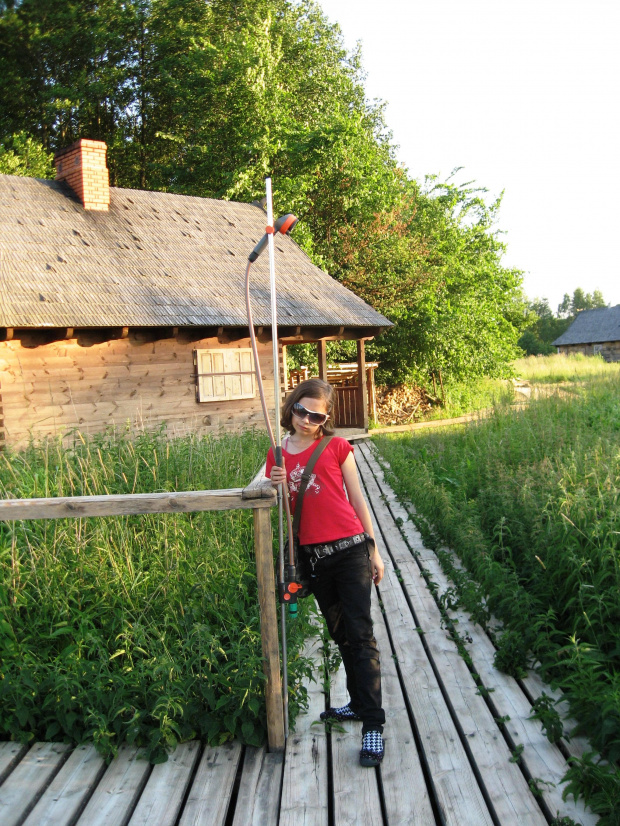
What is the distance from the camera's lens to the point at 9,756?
3.51 meters

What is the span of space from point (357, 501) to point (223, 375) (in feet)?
34.4

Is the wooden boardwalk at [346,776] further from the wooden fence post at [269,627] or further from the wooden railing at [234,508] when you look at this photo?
the wooden railing at [234,508]

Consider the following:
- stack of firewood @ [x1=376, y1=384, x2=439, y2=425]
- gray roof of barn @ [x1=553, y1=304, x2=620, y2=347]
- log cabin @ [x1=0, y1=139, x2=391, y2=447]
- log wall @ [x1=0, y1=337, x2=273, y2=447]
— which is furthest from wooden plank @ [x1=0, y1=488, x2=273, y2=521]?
gray roof of barn @ [x1=553, y1=304, x2=620, y2=347]

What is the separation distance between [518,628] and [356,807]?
1708 mm

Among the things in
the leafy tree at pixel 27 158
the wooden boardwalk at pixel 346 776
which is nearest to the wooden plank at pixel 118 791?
the wooden boardwalk at pixel 346 776

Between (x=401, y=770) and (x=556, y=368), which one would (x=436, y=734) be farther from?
(x=556, y=368)

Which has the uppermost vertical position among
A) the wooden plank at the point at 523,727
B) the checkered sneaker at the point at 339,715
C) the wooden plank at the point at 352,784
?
the checkered sneaker at the point at 339,715

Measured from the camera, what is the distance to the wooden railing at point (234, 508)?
3.35 meters

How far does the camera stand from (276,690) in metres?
3.40

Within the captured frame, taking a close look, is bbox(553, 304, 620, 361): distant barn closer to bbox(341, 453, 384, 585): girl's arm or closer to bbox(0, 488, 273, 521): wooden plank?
bbox(341, 453, 384, 585): girl's arm

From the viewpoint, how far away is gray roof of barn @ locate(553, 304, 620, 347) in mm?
51750

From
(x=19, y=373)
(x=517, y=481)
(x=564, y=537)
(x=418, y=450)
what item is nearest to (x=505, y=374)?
(x=418, y=450)

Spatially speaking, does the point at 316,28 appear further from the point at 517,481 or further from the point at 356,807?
the point at 356,807

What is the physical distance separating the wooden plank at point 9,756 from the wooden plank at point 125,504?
113 centimetres
